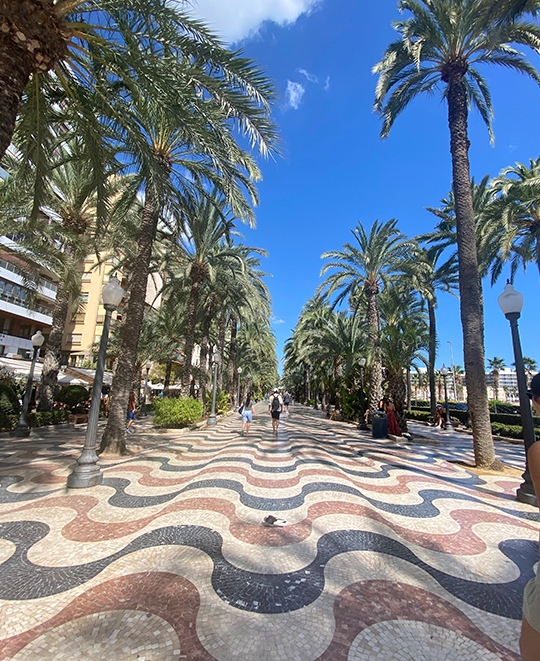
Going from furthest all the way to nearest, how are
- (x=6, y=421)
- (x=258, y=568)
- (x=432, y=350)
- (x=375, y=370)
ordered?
(x=432, y=350) < (x=375, y=370) < (x=6, y=421) < (x=258, y=568)

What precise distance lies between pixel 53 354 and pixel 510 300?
15181 millimetres

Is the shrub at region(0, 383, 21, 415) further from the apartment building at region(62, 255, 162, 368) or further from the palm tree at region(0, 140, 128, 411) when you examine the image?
the apartment building at region(62, 255, 162, 368)

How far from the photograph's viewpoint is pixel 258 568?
2910 mm

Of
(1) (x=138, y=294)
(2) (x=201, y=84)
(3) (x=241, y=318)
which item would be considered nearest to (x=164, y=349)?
(3) (x=241, y=318)

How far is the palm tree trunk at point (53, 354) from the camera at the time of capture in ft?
41.3

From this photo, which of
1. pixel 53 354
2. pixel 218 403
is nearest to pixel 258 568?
pixel 53 354

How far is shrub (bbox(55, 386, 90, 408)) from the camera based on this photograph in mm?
14967

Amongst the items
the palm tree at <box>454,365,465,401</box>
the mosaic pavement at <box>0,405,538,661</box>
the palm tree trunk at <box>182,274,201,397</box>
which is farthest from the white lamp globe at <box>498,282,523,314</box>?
the palm tree at <box>454,365,465,401</box>

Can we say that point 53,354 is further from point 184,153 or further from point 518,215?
point 518,215

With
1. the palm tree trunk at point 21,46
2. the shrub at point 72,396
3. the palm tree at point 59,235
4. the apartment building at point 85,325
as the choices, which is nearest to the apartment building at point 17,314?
the apartment building at point 85,325

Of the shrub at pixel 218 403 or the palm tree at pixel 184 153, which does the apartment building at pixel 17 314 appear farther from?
the palm tree at pixel 184 153

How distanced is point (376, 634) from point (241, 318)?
741 inches

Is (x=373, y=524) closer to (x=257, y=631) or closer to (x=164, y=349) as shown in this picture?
(x=257, y=631)

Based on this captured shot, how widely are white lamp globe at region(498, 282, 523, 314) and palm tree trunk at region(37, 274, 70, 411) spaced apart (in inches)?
566
